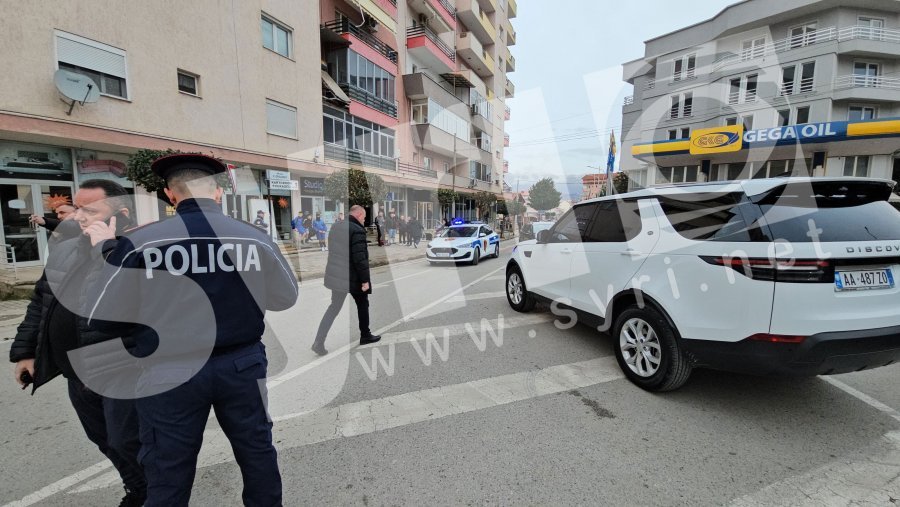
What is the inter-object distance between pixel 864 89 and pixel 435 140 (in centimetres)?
2641

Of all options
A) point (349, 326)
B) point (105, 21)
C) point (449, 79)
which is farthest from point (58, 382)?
point (449, 79)

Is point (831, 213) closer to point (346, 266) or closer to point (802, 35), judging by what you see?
point (346, 266)

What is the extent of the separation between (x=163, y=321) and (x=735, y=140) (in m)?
29.4

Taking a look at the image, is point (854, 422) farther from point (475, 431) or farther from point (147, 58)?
point (147, 58)

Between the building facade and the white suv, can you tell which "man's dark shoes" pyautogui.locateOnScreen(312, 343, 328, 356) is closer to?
the white suv

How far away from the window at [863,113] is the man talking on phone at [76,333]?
3637 centimetres

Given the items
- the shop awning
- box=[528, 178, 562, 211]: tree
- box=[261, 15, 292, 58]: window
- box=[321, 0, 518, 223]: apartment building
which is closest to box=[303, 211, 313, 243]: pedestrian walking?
box=[321, 0, 518, 223]: apartment building

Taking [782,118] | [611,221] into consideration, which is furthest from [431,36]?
[611,221]

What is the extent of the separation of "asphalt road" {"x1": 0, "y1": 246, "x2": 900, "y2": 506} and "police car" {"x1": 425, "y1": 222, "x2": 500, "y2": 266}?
842 centimetres

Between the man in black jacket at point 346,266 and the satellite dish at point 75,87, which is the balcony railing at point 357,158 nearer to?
the satellite dish at point 75,87

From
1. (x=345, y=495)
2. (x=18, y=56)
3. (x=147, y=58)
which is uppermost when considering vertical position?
(x=147, y=58)

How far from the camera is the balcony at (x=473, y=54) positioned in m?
33.6

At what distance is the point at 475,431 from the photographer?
295 centimetres

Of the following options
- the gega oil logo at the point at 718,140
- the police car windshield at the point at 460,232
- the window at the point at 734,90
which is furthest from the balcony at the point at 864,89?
the police car windshield at the point at 460,232
